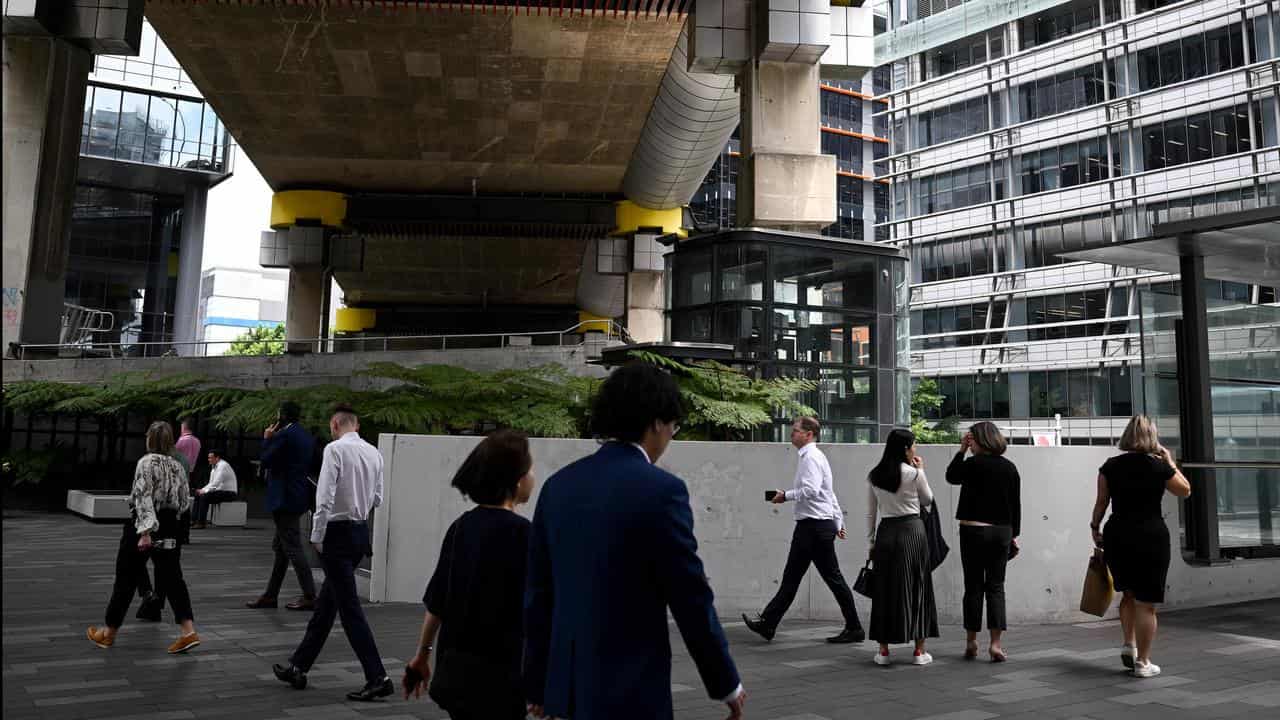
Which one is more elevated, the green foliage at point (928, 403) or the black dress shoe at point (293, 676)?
the green foliage at point (928, 403)

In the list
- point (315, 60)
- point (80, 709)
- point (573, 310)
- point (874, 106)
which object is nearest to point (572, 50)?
point (315, 60)

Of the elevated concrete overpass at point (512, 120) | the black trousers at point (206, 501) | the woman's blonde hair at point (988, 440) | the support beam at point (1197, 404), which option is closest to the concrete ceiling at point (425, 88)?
the elevated concrete overpass at point (512, 120)

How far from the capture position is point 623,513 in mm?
2756

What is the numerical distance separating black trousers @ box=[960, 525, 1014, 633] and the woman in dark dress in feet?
2.27

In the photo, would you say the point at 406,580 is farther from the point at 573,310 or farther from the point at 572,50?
the point at 573,310

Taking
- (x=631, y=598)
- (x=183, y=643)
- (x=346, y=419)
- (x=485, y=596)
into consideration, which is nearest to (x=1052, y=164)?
(x=346, y=419)

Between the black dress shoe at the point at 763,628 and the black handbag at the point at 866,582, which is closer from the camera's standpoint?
the black handbag at the point at 866,582

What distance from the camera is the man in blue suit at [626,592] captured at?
2730mm

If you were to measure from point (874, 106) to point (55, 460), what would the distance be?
265 feet

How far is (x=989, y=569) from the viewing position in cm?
749

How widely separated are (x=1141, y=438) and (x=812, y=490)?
2498 millimetres

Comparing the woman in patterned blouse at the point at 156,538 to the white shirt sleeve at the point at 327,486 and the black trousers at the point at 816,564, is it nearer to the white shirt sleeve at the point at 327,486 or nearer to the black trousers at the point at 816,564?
the white shirt sleeve at the point at 327,486

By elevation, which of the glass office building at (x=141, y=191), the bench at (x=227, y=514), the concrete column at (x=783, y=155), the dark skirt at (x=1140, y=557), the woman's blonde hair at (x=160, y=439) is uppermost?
the glass office building at (x=141, y=191)

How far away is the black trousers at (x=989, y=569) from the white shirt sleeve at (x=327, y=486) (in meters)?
4.73
